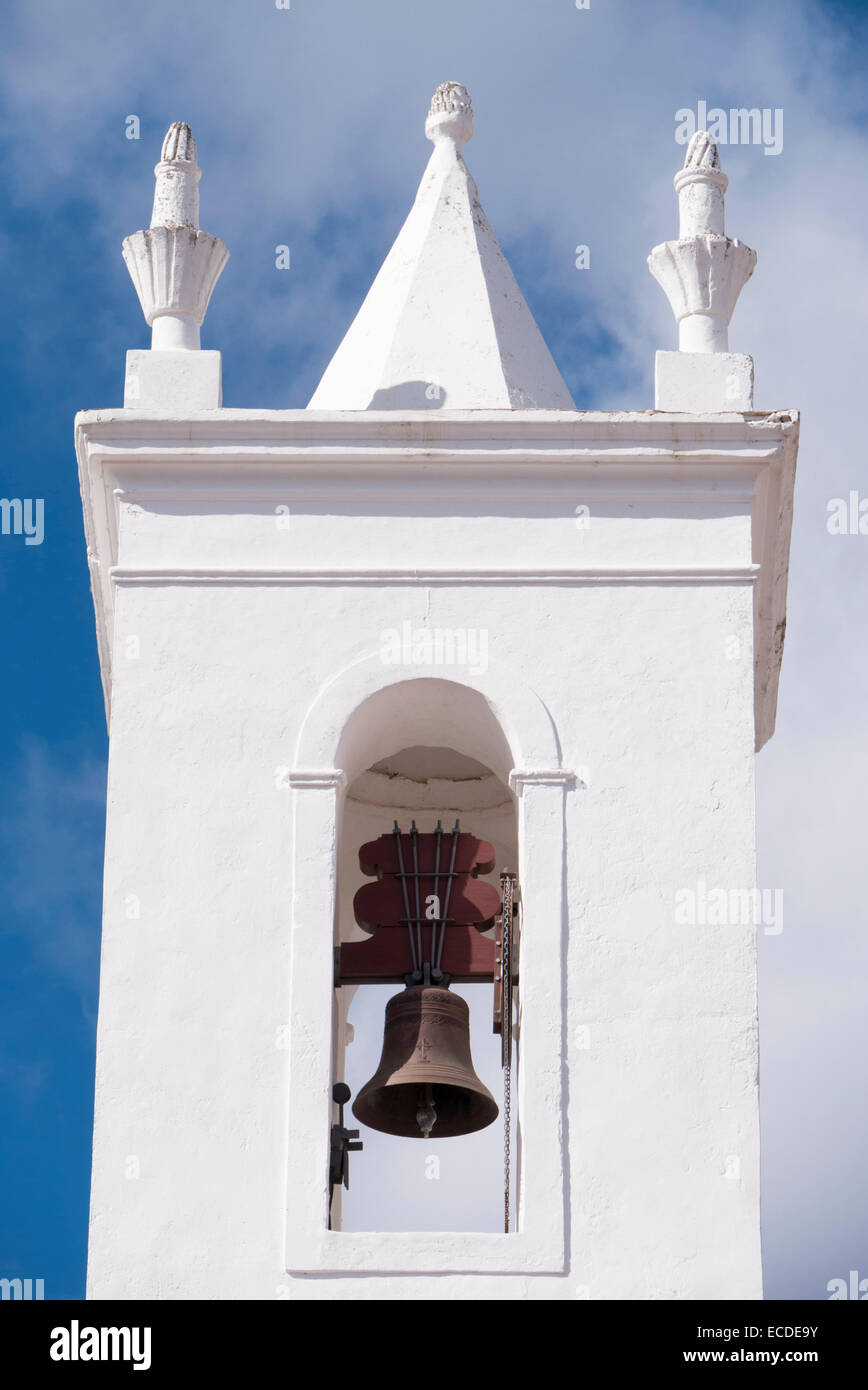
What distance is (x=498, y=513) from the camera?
1555 cm

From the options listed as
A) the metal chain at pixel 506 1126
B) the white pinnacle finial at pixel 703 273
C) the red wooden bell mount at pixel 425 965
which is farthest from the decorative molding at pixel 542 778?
the white pinnacle finial at pixel 703 273

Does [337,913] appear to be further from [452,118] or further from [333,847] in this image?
[452,118]

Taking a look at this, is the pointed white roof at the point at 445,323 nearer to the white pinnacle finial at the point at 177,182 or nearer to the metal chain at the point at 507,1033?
the white pinnacle finial at the point at 177,182

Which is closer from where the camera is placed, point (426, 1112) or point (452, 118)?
point (426, 1112)

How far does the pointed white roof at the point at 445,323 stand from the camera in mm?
16359

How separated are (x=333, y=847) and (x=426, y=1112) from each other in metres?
1.32

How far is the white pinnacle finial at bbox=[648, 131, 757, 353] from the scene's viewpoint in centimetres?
1602

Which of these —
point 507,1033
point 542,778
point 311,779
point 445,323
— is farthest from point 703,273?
point 507,1033

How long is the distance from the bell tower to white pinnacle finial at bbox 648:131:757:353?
0.02 metres

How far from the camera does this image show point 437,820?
16.5 m

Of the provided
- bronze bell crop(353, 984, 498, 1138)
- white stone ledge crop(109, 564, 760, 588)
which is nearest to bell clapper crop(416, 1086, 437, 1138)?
bronze bell crop(353, 984, 498, 1138)

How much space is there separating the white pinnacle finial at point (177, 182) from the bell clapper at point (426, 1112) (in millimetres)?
4056

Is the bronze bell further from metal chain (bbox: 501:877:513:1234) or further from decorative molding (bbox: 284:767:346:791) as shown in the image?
decorative molding (bbox: 284:767:346:791)
